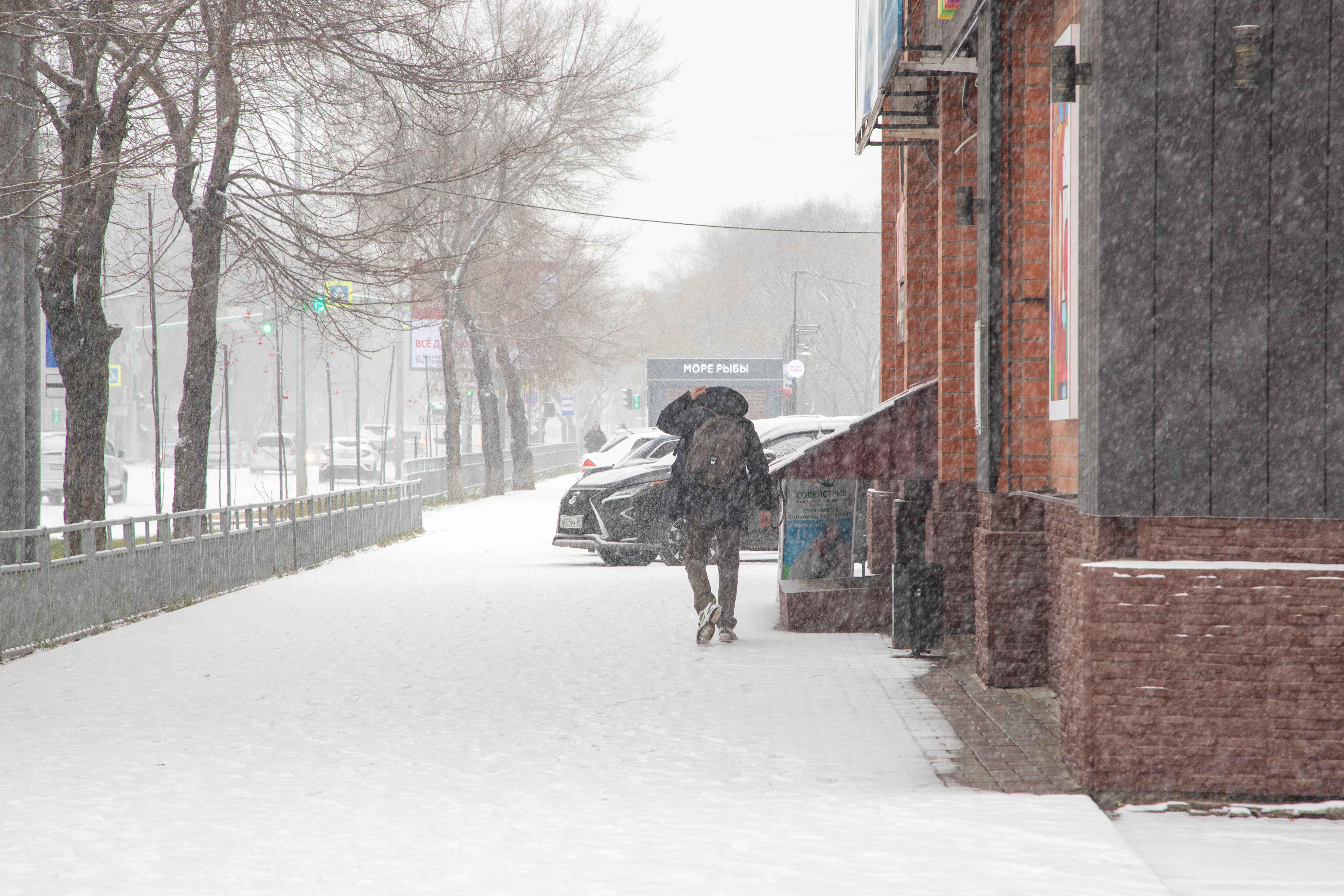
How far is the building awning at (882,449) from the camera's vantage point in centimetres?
1007

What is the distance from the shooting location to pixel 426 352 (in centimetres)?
4806

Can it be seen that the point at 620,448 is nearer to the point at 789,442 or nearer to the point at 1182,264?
the point at 789,442

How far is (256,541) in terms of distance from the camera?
51.5ft

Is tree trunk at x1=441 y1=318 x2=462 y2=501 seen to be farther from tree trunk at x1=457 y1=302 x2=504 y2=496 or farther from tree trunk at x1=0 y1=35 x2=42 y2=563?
tree trunk at x1=0 y1=35 x2=42 y2=563

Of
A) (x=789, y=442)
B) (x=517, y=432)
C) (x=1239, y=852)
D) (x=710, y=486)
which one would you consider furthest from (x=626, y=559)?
(x=517, y=432)

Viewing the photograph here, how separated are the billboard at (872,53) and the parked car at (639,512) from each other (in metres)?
3.78

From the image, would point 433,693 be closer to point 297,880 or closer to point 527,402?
point 297,880

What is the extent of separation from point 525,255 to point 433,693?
31.4 meters

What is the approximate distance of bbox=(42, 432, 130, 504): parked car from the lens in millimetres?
31703

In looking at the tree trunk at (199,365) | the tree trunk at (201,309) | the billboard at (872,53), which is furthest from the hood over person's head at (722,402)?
the tree trunk at (199,365)

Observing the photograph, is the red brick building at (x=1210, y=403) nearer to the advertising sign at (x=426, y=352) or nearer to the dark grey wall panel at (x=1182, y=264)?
the dark grey wall panel at (x=1182, y=264)

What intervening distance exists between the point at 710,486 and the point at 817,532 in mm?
2089

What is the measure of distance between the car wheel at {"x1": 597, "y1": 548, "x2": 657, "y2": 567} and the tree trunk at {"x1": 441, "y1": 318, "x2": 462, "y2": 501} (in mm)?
18019

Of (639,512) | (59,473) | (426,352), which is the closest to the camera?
(639,512)
